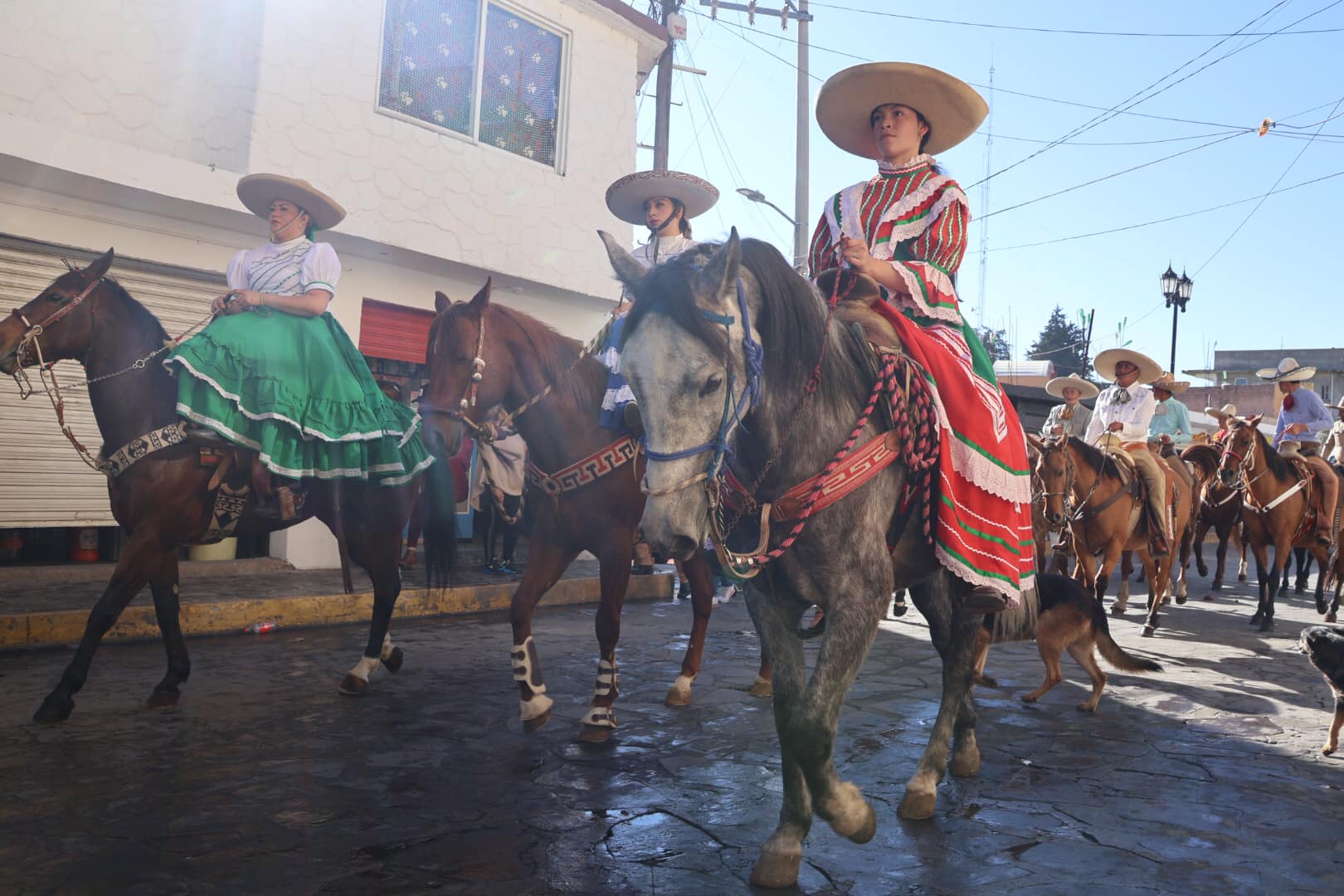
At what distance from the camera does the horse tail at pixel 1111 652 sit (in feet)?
19.3

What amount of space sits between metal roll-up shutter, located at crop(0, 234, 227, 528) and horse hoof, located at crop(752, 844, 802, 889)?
27.2 feet

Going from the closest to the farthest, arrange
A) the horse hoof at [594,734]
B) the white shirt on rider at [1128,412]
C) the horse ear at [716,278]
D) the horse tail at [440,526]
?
the horse ear at [716,278]
the horse hoof at [594,734]
the horse tail at [440,526]
the white shirt on rider at [1128,412]

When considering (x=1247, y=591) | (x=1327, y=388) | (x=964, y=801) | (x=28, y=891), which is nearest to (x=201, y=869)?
(x=28, y=891)

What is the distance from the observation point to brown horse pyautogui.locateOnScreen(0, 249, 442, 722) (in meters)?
5.02

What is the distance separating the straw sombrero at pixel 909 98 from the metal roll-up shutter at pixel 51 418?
315 inches

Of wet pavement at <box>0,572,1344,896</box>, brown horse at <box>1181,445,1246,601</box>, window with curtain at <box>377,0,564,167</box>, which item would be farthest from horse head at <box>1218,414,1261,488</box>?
window with curtain at <box>377,0,564,167</box>

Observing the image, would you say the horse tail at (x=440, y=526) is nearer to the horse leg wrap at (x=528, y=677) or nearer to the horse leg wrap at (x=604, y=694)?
the horse leg wrap at (x=528, y=677)

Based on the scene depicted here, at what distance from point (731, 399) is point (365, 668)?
4.03 meters

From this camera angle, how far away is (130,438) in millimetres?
5227

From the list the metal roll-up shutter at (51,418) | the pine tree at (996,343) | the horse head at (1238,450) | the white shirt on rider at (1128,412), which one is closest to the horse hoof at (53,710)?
the metal roll-up shutter at (51,418)

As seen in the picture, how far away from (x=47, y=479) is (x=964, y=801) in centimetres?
940

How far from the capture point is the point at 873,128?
4246 millimetres

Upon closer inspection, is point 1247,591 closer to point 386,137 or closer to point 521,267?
point 521,267

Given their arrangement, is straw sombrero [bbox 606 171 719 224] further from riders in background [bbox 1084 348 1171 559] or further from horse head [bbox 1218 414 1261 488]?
horse head [bbox 1218 414 1261 488]
